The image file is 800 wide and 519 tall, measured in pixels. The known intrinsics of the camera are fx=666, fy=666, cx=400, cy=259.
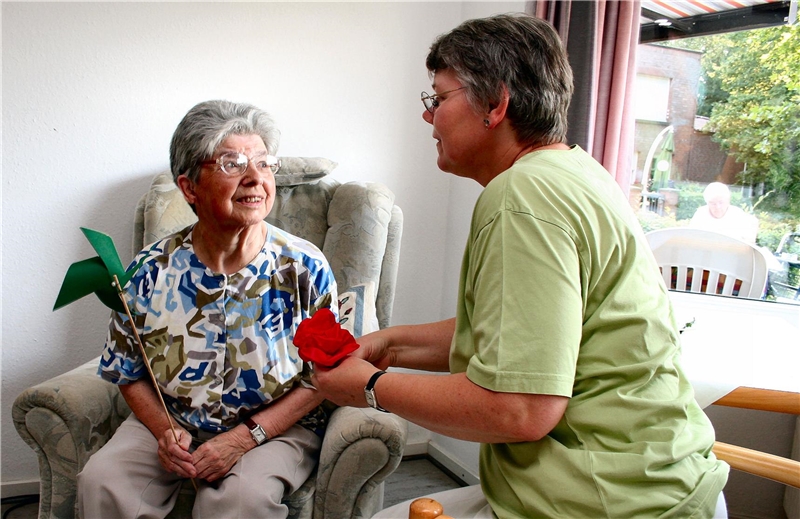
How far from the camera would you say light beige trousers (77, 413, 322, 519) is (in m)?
1.52

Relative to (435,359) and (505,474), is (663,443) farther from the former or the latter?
(435,359)

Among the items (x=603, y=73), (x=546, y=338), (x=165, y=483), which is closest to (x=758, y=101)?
(x=603, y=73)

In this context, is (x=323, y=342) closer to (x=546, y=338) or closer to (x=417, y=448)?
(x=546, y=338)

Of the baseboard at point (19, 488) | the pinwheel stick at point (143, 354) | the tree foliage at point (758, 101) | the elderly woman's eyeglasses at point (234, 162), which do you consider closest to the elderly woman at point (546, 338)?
the pinwheel stick at point (143, 354)

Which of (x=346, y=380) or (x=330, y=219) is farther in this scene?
(x=330, y=219)

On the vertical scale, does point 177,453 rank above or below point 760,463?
below

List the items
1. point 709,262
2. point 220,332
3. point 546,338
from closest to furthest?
point 546,338 → point 220,332 → point 709,262

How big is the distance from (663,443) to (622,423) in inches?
2.9

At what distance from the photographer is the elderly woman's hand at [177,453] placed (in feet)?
5.11

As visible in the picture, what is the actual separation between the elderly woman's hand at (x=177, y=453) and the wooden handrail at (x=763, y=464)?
1151mm

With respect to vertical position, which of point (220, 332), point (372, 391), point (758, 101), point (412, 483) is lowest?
point (412, 483)

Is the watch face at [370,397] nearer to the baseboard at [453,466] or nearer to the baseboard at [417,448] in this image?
the baseboard at [453,466]

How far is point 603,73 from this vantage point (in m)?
2.23

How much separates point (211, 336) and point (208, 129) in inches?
20.5
